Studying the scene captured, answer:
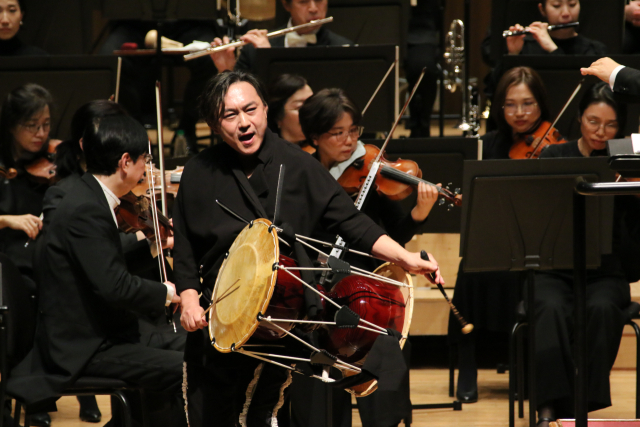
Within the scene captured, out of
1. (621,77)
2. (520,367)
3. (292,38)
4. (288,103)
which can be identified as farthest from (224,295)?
(292,38)

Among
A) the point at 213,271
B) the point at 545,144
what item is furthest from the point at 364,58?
the point at 213,271

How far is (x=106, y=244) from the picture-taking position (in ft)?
7.97

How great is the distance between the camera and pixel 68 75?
3809mm

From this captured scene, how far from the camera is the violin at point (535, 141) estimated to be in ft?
11.6

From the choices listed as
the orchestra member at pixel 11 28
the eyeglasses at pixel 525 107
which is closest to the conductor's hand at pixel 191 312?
the eyeglasses at pixel 525 107

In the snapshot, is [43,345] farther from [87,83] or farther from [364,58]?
[364,58]

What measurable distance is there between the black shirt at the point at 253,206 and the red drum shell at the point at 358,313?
11cm

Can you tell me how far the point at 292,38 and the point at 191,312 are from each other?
2.60 meters

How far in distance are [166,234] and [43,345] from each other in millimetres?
567

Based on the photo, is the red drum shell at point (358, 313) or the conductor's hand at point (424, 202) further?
the conductor's hand at point (424, 202)

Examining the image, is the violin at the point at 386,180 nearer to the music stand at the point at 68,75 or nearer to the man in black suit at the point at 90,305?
the man in black suit at the point at 90,305

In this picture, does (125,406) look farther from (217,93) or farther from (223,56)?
(223,56)

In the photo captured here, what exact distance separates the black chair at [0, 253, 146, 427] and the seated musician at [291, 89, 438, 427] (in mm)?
657

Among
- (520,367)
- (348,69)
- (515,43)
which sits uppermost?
(515,43)
